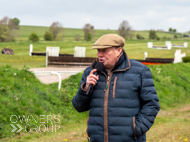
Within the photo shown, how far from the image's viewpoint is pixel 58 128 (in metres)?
10.3

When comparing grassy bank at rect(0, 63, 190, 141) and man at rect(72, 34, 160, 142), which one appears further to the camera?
grassy bank at rect(0, 63, 190, 141)

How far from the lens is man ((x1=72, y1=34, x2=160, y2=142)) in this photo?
388cm

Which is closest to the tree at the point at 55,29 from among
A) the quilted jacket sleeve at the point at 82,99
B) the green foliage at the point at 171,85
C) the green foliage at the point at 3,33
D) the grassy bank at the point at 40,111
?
the green foliage at the point at 3,33

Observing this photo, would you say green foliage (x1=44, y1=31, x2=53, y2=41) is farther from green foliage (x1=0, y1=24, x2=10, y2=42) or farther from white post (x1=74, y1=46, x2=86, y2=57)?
white post (x1=74, y1=46, x2=86, y2=57)

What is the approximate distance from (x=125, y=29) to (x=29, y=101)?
8205cm

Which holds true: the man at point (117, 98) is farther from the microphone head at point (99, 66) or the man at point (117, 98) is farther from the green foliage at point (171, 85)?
the green foliage at point (171, 85)


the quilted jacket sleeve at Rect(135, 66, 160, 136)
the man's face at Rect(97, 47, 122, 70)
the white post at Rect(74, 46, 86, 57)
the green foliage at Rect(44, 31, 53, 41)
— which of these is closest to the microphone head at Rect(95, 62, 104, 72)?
the man's face at Rect(97, 47, 122, 70)

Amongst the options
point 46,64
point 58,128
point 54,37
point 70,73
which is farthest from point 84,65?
point 54,37

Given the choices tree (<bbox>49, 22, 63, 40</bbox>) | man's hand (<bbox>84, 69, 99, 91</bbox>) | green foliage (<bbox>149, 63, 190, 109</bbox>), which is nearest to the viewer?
man's hand (<bbox>84, 69, 99, 91</bbox>)

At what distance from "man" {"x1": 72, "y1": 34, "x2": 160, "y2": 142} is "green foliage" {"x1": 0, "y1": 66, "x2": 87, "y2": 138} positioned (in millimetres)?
5541

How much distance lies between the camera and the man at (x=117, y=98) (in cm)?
388

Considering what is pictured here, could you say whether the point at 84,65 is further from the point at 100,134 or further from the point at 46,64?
the point at 100,134

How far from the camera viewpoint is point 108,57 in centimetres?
393

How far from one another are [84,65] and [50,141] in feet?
62.9
